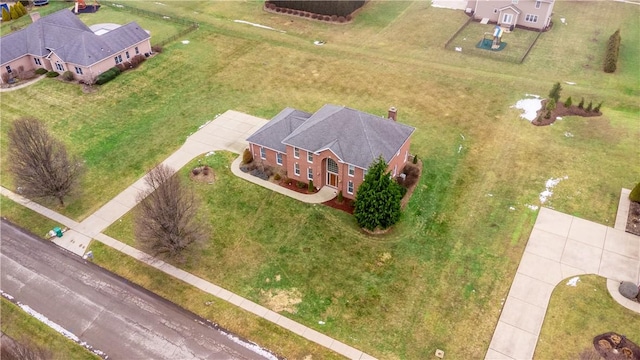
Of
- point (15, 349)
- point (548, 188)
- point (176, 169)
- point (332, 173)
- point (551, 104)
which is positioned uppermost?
point (551, 104)

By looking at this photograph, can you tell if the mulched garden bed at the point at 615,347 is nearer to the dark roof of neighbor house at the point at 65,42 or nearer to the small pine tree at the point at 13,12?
the dark roof of neighbor house at the point at 65,42

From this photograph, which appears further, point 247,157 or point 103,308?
point 247,157

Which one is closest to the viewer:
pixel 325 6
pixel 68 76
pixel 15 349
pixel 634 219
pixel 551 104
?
pixel 15 349

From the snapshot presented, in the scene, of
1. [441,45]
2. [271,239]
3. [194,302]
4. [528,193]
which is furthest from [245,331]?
[441,45]

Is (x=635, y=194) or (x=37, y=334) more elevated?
(x=635, y=194)

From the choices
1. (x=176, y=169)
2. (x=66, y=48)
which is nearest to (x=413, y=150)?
(x=176, y=169)

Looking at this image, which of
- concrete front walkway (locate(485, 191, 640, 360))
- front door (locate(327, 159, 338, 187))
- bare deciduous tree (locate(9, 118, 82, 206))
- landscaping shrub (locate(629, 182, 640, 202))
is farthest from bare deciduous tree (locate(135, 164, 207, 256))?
landscaping shrub (locate(629, 182, 640, 202))

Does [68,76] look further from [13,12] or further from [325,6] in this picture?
[325,6]
